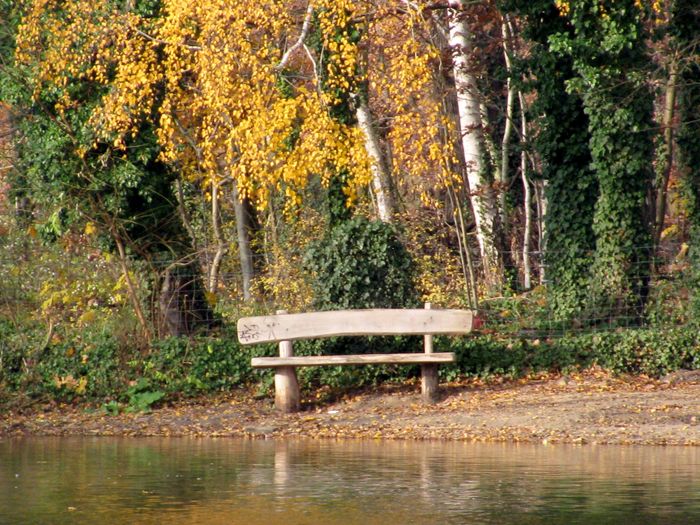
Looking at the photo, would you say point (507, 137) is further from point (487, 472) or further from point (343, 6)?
point (487, 472)

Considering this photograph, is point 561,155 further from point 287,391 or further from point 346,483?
point 346,483

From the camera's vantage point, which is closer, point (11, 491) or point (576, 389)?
point (11, 491)

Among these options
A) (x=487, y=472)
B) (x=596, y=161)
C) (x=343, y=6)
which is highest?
(x=343, y=6)

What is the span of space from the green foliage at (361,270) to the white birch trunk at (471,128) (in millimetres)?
5994

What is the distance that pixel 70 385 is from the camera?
17.1 metres

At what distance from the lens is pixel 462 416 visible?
1462cm

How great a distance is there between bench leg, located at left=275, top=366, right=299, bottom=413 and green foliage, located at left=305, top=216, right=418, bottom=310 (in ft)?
4.37

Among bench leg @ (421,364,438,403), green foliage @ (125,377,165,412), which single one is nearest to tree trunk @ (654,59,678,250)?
bench leg @ (421,364,438,403)

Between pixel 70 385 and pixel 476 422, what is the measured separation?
6.14 meters

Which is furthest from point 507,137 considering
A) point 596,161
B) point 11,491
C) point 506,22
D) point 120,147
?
point 11,491

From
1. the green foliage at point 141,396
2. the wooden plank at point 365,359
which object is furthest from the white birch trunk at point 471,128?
the green foliage at point 141,396

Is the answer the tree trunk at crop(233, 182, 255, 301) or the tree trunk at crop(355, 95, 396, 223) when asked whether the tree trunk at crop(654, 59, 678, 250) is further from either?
the tree trunk at crop(233, 182, 255, 301)

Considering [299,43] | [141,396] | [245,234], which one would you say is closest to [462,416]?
[141,396]

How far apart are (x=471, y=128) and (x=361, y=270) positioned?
8292mm
